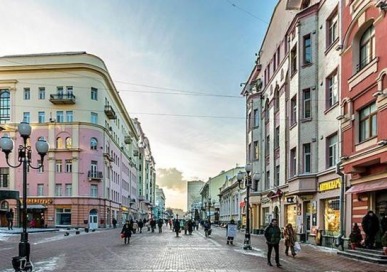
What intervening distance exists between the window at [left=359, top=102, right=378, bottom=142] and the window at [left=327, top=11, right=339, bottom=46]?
19.3 feet

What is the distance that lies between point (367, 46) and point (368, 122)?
3377 mm

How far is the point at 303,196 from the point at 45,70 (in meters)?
46.2

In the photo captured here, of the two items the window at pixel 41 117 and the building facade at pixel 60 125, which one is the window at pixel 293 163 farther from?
the window at pixel 41 117

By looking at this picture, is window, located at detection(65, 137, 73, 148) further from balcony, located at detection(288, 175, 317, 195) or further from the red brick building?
the red brick building

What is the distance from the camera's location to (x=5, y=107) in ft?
214

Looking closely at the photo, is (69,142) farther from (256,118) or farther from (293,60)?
(293,60)

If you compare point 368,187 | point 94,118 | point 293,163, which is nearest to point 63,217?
point 94,118

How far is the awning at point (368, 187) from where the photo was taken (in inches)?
711

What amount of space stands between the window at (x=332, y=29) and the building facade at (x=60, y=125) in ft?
141

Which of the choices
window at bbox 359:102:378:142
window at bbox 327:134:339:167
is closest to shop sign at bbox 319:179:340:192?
window at bbox 327:134:339:167

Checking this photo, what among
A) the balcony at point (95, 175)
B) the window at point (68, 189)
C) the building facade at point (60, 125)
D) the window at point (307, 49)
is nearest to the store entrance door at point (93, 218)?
the building facade at point (60, 125)

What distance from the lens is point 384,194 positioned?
1920 cm

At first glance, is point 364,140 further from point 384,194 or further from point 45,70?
point 45,70

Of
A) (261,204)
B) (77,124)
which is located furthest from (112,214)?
(261,204)
